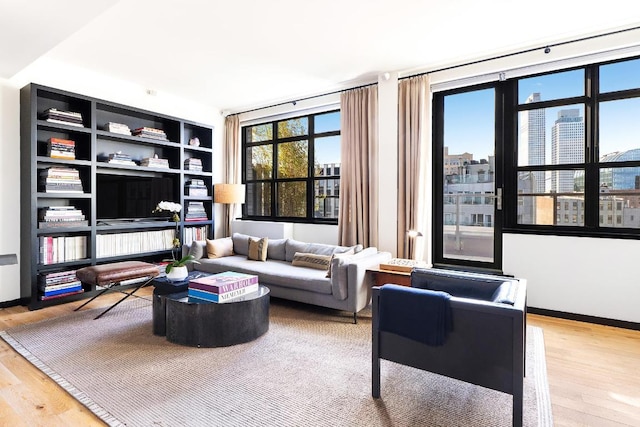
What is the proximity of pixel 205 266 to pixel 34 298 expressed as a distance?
5.62 feet

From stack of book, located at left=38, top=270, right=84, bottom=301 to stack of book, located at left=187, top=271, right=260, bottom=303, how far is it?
1919 mm

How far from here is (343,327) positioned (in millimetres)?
3213

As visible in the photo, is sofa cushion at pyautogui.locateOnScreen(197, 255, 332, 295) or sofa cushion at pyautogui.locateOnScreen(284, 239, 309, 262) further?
sofa cushion at pyautogui.locateOnScreen(284, 239, 309, 262)

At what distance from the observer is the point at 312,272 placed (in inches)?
147

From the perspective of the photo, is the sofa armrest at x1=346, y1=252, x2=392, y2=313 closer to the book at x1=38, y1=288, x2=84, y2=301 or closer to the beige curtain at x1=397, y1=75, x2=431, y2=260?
the beige curtain at x1=397, y1=75, x2=431, y2=260

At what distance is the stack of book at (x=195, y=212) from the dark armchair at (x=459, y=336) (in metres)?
3.91

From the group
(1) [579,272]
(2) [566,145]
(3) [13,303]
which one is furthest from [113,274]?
(2) [566,145]

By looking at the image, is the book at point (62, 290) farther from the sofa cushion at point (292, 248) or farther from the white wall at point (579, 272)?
the white wall at point (579, 272)

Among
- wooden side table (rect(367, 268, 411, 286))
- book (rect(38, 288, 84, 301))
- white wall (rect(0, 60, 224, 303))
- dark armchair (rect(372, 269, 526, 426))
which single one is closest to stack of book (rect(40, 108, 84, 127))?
white wall (rect(0, 60, 224, 303))

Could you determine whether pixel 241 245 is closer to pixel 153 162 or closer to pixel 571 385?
pixel 153 162

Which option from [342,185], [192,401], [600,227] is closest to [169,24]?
[342,185]

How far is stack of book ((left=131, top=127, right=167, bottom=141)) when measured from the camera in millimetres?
4586

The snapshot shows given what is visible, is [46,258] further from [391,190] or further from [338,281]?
[391,190]

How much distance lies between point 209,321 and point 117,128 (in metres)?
2.99
